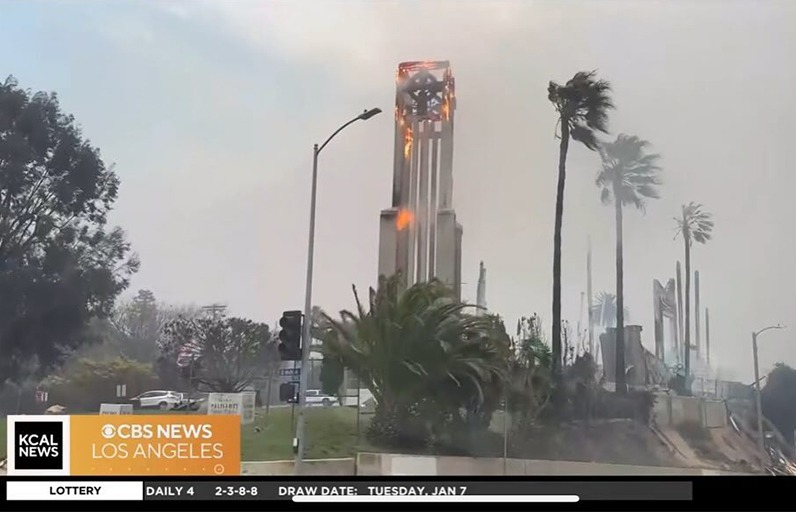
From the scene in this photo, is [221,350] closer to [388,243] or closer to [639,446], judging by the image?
[388,243]

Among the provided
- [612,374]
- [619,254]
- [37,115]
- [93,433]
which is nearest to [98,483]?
[93,433]

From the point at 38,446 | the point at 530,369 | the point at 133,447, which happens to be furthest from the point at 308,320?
the point at 38,446

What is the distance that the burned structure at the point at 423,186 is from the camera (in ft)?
8.80

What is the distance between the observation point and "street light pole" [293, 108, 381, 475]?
8.45ft

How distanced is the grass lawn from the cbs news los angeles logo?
0.19ft

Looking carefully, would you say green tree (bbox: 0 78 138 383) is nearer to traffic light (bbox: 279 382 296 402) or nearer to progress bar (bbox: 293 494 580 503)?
traffic light (bbox: 279 382 296 402)

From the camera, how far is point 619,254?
104 inches

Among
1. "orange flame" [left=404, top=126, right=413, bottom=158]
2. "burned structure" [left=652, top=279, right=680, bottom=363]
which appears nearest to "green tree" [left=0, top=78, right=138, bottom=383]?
"orange flame" [left=404, top=126, right=413, bottom=158]

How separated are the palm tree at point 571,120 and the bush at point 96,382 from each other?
1.67 meters

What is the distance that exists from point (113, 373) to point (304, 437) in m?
0.84

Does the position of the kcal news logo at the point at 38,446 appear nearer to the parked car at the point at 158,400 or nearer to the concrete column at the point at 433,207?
the parked car at the point at 158,400

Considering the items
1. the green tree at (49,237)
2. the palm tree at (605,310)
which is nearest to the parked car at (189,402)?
the green tree at (49,237)

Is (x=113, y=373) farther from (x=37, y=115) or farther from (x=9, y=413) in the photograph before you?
(x=37, y=115)

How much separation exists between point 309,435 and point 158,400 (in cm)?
62
